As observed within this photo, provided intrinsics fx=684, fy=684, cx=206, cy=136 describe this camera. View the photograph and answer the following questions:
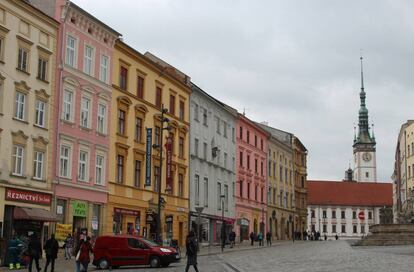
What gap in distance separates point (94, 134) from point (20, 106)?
733cm

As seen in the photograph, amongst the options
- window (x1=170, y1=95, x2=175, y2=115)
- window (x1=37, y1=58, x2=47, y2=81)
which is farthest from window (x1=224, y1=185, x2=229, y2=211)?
window (x1=37, y1=58, x2=47, y2=81)

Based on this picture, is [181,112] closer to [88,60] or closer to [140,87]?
[140,87]

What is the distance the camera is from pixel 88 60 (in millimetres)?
41562

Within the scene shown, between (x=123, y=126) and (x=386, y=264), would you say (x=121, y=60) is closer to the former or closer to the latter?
(x=123, y=126)

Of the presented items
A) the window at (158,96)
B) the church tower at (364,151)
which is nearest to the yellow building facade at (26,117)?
the window at (158,96)

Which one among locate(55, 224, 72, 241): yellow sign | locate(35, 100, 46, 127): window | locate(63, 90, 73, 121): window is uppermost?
locate(63, 90, 73, 121): window

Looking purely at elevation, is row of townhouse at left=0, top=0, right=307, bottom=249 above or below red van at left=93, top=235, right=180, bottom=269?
above

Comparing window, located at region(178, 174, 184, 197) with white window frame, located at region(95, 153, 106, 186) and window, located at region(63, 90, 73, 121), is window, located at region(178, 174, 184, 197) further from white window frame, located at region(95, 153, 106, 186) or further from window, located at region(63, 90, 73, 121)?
window, located at region(63, 90, 73, 121)

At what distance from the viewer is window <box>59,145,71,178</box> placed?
3850 centimetres

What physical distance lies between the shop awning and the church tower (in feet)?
496

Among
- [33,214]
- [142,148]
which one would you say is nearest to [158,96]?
[142,148]

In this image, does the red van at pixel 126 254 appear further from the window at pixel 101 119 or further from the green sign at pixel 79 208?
the window at pixel 101 119

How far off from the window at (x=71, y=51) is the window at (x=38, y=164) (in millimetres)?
6020

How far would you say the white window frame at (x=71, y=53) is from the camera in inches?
1550
